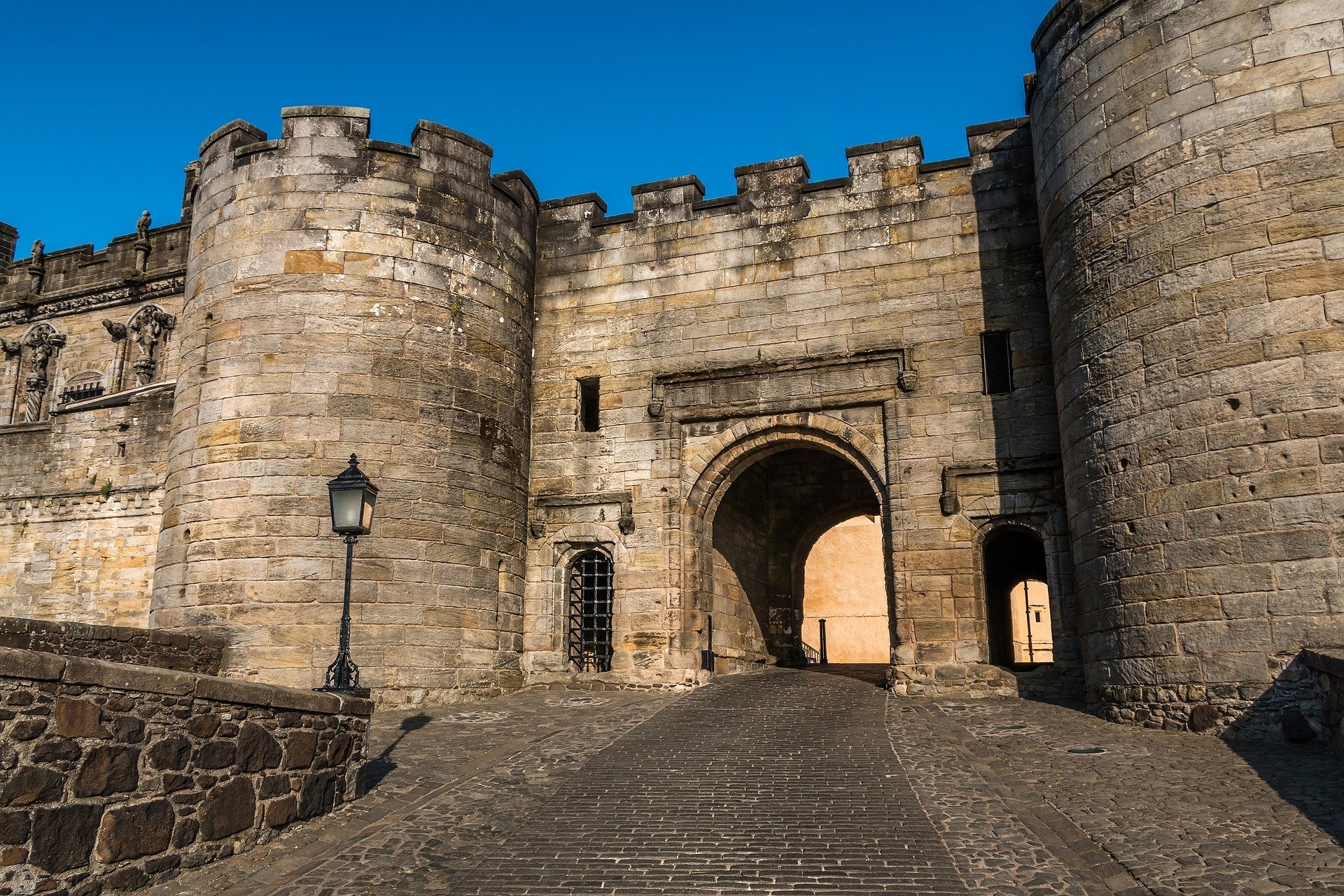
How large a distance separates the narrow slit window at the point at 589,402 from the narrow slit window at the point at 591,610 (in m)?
1.85

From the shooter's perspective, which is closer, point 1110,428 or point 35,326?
point 1110,428

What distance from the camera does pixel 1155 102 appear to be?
1055 cm

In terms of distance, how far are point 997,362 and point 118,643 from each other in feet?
33.1

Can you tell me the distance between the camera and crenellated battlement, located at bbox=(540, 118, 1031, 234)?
13539mm

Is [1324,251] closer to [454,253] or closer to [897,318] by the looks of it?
[897,318]

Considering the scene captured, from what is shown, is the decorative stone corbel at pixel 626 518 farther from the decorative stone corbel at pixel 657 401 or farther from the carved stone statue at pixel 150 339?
the carved stone statue at pixel 150 339

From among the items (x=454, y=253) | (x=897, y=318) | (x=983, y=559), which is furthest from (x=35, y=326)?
(x=983, y=559)

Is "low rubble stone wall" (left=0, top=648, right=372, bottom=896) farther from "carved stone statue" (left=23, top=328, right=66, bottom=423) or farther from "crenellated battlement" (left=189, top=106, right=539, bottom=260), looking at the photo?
"carved stone statue" (left=23, top=328, right=66, bottom=423)

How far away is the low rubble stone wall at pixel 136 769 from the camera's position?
Answer: 494 cm

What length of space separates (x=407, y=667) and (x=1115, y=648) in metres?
7.55

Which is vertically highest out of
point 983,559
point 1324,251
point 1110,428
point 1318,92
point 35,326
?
point 35,326

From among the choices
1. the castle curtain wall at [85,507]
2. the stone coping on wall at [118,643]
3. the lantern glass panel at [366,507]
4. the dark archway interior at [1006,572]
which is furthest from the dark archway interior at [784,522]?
the castle curtain wall at [85,507]

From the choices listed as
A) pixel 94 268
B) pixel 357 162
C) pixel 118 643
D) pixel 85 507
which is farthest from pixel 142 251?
pixel 118 643

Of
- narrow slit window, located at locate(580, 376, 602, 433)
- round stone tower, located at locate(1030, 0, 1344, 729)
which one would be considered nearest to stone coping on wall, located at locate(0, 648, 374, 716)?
round stone tower, located at locate(1030, 0, 1344, 729)
